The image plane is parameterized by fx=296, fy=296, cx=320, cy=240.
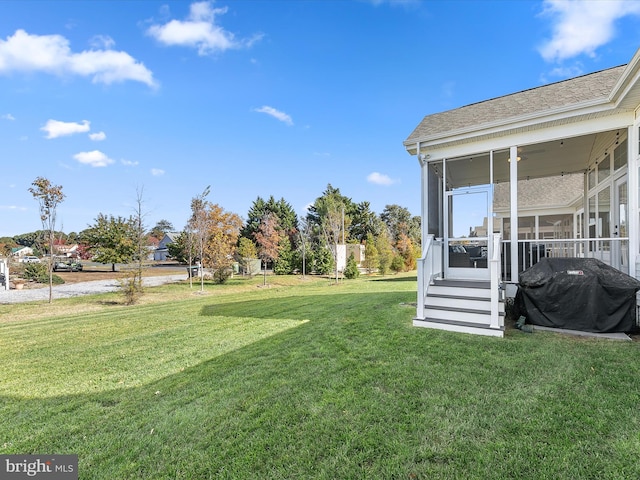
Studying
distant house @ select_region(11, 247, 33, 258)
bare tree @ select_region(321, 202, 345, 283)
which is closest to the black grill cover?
bare tree @ select_region(321, 202, 345, 283)

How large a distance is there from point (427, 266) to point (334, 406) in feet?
13.5

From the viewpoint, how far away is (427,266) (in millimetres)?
6223

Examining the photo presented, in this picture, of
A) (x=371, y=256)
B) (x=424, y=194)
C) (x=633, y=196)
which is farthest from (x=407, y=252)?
(x=633, y=196)

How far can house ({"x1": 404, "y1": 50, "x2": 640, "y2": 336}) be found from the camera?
5.27 metres

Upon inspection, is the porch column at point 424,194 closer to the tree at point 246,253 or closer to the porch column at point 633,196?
the porch column at point 633,196

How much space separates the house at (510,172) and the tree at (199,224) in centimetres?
1340

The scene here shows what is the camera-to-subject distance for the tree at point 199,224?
1700cm

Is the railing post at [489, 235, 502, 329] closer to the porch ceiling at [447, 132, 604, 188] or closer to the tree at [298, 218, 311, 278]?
the porch ceiling at [447, 132, 604, 188]

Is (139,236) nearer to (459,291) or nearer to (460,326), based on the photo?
(459,291)

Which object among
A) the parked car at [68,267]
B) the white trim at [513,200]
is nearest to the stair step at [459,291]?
the white trim at [513,200]

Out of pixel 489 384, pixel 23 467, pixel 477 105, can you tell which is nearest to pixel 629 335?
pixel 489 384

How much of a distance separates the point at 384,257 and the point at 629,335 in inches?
750

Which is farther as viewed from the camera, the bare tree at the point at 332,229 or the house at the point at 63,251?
the bare tree at the point at 332,229

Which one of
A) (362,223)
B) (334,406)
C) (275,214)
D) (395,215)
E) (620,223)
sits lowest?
(334,406)
